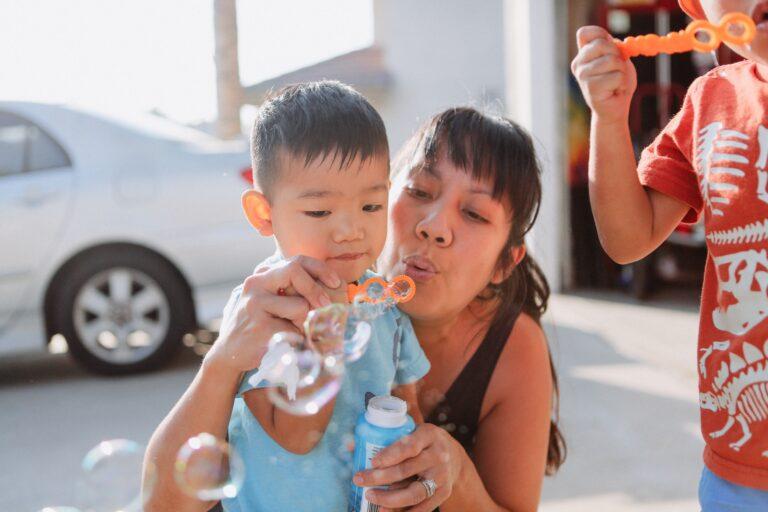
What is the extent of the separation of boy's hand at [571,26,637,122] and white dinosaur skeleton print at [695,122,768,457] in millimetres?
126

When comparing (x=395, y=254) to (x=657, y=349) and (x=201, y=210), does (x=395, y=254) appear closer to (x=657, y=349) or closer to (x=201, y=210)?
(x=201, y=210)

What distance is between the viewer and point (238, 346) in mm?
1207

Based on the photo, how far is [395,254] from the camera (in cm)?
151

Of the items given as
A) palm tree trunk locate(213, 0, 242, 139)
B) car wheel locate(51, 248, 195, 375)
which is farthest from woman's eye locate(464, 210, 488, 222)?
palm tree trunk locate(213, 0, 242, 139)

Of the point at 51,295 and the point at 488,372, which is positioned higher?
the point at 488,372

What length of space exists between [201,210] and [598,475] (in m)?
2.16

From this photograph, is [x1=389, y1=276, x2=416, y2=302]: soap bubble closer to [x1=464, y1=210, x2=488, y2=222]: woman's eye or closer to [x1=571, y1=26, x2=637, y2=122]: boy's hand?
[x1=464, y1=210, x2=488, y2=222]: woman's eye

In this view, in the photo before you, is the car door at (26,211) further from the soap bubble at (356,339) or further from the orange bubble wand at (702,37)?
the orange bubble wand at (702,37)

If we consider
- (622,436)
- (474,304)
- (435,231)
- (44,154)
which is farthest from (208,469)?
(44,154)

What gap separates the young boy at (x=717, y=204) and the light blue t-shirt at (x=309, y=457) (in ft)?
1.34

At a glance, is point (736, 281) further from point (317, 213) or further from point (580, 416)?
point (580, 416)

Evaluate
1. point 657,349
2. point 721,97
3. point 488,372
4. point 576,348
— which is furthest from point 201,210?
point 721,97

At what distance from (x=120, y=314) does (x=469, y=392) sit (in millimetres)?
3028

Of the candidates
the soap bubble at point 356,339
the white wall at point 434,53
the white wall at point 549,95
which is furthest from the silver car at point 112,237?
the white wall at point 434,53
